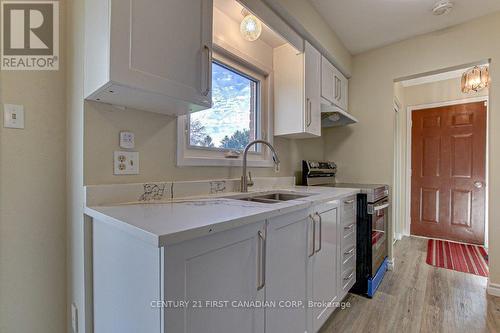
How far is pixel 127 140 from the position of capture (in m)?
1.18

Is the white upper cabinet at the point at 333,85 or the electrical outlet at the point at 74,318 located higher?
the white upper cabinet at the point at 333,85

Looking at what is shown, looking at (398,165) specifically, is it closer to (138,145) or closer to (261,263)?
(261,263)

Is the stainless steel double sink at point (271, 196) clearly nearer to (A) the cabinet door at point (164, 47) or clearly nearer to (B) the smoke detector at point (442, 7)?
(A) the cabinet door at point (164, 47)

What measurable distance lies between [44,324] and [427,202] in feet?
14.7

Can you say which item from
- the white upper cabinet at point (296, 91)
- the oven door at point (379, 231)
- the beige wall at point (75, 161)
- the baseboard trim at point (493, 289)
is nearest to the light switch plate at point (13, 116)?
the beige wall at point (75, 161)

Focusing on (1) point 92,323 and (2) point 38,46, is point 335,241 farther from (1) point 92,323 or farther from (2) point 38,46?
(2) point 38,46

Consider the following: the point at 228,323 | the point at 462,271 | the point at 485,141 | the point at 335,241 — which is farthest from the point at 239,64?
the point at 485,141

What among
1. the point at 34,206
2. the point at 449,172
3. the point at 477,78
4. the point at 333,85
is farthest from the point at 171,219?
the point at 449,172

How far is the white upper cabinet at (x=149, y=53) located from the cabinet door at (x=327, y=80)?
59.5 inches

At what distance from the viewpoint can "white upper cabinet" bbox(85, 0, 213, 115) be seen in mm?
868

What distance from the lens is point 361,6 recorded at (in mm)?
2092

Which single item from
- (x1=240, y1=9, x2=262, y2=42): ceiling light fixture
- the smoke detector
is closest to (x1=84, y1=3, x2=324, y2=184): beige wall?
(x1=240, y1=9, x2=262, y2=42): ceiling light fixture

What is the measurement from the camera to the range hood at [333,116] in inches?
93.5

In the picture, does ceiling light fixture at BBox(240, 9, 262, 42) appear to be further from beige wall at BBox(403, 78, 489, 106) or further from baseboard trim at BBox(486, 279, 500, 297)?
beige wall at BBox(403, 78, 489, 106)
